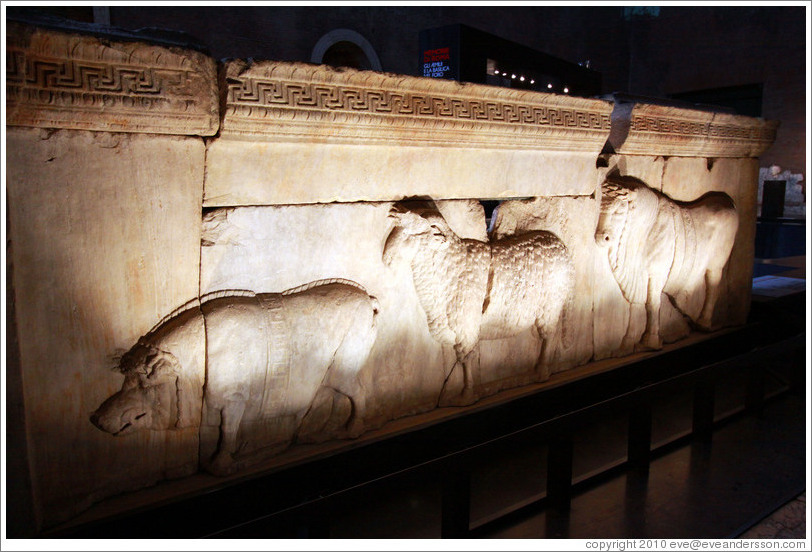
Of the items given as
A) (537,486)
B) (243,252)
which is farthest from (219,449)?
(537,486)

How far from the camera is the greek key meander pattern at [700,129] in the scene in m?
3.20

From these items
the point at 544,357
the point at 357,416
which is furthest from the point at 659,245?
the point at 357,416

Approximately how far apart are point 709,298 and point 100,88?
3633 millimetres

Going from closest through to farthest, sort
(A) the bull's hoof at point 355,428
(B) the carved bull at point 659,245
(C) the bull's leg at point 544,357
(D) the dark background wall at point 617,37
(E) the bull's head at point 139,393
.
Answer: (E) the bull's head at point 139,393 < (A) the bull's hoof at point 355,428 < (C) the bull's leg at point 544,357 < (B) the carved bull at point 659,245 < (D) the dark background wall at point 617,37

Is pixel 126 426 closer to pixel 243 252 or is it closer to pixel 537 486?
pixel 243 252

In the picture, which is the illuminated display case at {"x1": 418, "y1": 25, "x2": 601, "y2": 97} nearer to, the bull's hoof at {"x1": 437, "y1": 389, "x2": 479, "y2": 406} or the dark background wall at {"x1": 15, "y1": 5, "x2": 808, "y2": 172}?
the bull's hoof at {"x1": 437, "y1": 389, "x2": 479, "y2": 406}

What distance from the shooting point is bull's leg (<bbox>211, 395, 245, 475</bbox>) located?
6.57 ft

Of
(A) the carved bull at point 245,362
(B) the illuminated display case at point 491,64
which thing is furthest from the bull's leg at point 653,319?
(A) the carved bull at point 245,362

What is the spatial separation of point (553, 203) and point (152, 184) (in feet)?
6.24

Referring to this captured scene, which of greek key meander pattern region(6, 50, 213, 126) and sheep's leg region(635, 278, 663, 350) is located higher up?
greek key meander pattern region(6, 50, 213, 126)

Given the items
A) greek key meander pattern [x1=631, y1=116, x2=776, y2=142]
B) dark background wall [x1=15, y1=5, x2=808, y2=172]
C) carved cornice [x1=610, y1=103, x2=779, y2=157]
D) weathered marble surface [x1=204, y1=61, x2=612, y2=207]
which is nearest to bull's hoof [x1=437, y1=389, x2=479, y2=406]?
weathered marble surface [x1=204, y1=61, x2=612, y2=207]

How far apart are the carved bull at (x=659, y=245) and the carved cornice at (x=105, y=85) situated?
2165 mm

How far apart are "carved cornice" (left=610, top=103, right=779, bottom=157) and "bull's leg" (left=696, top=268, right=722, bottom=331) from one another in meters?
0.77

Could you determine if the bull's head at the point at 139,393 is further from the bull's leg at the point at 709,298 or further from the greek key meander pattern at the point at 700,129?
the bull's leg at the point at 709,298
